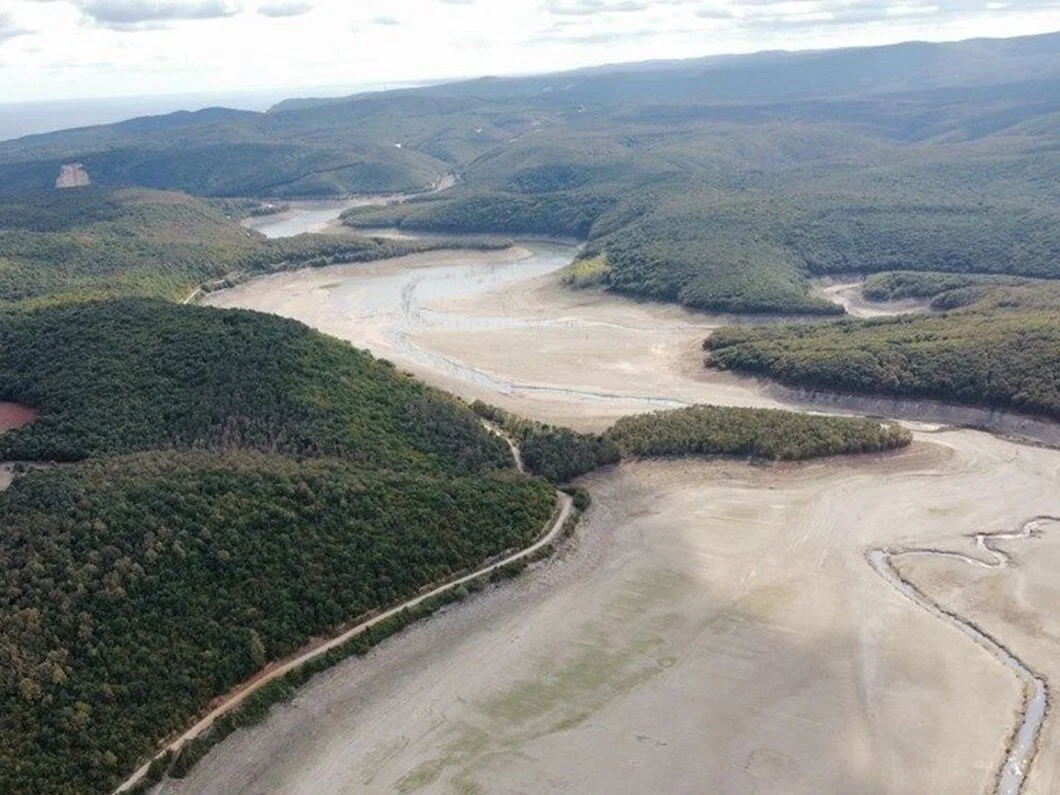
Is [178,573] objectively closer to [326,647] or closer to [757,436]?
[326,647]

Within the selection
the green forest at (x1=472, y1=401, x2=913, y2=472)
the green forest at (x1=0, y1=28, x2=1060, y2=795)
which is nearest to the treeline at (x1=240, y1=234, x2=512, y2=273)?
the green forest at (x1=0, y1=28, x2=1060, y2=795)

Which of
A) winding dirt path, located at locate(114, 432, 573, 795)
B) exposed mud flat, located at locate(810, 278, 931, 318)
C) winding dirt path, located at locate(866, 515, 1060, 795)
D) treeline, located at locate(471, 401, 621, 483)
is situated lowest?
winding dirt path, located at locate(866, 515, 1060, 795)

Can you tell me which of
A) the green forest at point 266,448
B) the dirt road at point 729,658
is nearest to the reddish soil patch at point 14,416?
the green forest at point 266,448

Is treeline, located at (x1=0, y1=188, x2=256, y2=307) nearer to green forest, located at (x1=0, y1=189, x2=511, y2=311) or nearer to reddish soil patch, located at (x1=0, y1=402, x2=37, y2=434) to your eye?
green forest, located at (x1=0, y1=189, x2=511, y2=311)

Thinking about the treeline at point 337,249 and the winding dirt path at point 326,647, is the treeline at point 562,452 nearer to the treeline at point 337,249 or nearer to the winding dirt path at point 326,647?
the winding dirt path at point 326,647

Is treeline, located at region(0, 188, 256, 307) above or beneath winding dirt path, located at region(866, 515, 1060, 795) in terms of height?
above
